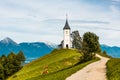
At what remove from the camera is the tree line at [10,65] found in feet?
511

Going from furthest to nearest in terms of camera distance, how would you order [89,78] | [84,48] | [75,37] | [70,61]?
[75,37] → [70,61] → [84,48] → [89,78]

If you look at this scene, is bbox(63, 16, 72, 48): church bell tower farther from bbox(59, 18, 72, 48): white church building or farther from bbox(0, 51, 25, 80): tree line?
bbox(0, 51, 25, 80): tree line

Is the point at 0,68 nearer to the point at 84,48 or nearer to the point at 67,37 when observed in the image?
the point at 67,37

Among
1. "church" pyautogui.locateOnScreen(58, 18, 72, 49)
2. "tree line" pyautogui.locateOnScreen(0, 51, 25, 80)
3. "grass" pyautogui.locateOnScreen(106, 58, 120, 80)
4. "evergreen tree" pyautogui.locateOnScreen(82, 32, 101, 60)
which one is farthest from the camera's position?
"church" pyautogui.locateOnScreen(58, 18, 72, 49)

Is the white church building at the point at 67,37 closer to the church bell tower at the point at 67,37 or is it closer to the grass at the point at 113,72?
the church bell tower at the point at 67,37

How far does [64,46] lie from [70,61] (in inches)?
1997

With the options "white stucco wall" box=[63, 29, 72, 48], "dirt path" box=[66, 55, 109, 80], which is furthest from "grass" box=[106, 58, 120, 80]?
"white stucco wall" box=[63, 29, 72, 48]

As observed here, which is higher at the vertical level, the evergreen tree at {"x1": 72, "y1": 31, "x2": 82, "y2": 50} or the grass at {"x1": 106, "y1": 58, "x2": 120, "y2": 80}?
the grass at {"x1": 106, "y1": 58, "x2": 120, "y2": 80}

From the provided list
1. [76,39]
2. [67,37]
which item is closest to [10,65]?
[67,37]

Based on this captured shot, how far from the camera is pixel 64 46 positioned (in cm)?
17050

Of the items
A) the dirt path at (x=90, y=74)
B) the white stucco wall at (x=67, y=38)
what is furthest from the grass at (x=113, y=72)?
the white stucco wall at (x=67, y=38)

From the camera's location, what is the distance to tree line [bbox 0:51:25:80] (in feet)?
511

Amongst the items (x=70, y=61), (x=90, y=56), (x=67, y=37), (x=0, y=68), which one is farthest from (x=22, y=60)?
(x=90, y=56)

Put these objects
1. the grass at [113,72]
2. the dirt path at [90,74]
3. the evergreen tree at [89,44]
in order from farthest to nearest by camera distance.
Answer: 1. the evergreen tree at [89,44]
2. the dirt path at [90,74]
3. the grass at [113,72]
